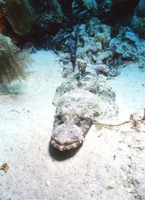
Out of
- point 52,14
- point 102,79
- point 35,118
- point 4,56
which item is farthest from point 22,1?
point 35,118

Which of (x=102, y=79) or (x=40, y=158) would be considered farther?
(x=102, y=79)

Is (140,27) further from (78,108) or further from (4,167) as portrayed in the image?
(4,167)

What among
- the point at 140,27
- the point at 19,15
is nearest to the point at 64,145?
the point at 19,15

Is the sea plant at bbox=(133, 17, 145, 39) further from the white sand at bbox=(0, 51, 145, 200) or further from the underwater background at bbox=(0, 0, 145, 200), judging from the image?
the white sand at bbox=(0, 51, 145, 200)

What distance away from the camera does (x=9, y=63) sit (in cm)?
486

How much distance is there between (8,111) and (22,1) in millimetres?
3062

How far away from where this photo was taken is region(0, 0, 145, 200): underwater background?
119 inches

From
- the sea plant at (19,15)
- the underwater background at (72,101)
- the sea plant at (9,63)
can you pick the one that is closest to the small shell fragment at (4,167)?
the underwater background at (72,101)

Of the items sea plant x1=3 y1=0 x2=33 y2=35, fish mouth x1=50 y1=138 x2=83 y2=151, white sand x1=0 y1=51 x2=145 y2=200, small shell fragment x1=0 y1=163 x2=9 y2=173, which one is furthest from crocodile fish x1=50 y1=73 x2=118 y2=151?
sea plant x1=3 y1=0 x2=33 y2=35

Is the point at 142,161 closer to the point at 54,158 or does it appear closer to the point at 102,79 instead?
the point at 54,158

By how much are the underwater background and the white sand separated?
0.01m

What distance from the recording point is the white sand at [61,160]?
288 cm

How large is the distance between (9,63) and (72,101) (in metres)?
1.83

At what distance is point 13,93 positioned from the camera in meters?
4.85
